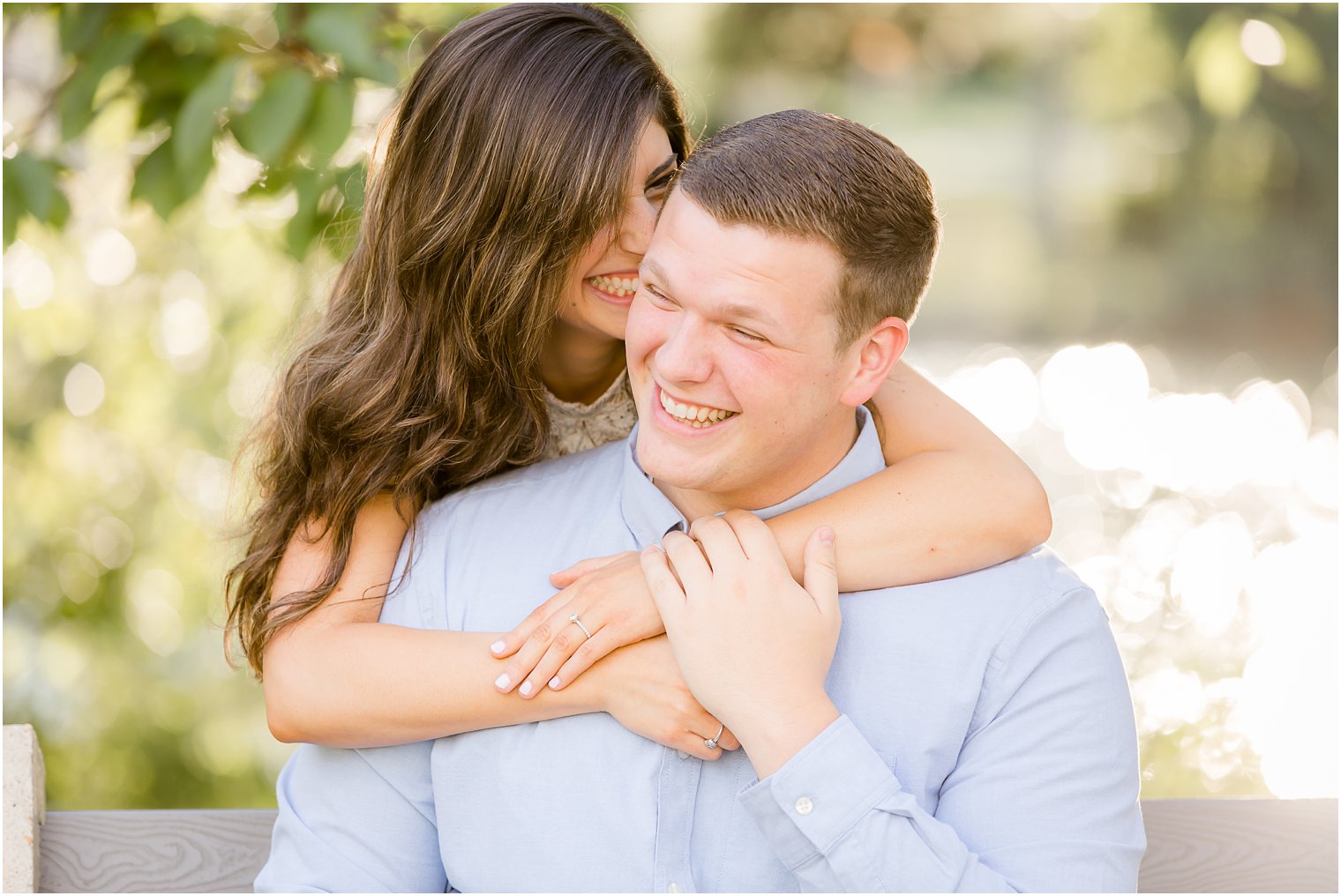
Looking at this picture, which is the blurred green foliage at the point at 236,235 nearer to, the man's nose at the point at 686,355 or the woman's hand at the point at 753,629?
the man's nose at the point at 686,355

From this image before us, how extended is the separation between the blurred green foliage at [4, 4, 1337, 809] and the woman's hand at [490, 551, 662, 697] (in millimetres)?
934

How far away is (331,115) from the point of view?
2.36 meters

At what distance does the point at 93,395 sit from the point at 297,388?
2.33m

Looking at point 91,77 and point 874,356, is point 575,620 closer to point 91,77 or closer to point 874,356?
point 874,356

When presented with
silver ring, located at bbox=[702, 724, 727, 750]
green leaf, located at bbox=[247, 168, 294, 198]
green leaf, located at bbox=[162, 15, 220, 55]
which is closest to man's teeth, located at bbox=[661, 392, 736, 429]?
silver ring, located at bbox=[702, 724, 727, 750]

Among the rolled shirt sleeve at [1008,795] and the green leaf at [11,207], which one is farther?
the green leaf at [11,207]

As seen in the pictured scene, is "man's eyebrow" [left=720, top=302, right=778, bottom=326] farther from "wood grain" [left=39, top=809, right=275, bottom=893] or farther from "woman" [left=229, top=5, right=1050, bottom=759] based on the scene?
"wood grain" [left=39, top=809, right=275, bottom=893]

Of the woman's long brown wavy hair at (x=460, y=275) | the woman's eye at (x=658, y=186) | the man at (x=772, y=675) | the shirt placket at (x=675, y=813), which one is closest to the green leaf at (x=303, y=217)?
the woman's long brown wavy hair at (x=460, y=275)

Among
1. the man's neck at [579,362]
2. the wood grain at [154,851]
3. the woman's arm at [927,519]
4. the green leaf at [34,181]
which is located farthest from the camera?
the green leaf at [34,181]

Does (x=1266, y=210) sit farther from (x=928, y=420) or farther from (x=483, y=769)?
(x=483, y=769)

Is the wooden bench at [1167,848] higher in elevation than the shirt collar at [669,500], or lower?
lower

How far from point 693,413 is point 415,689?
Result: 53 centimetres

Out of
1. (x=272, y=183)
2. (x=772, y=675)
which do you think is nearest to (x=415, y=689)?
(x=772, y=675)

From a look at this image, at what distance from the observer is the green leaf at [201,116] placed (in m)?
2.30
